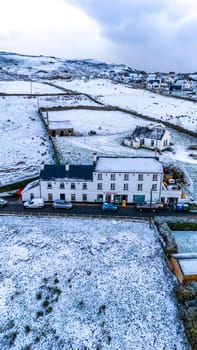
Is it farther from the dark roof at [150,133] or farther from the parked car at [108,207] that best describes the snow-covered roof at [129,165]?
the dark roof at [150,133]

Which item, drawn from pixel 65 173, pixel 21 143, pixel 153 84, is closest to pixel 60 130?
pixel 21 143

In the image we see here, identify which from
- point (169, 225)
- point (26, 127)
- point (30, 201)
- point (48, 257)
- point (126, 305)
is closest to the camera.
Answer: point (126, 305)

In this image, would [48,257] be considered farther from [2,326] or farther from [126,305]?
[126,305]

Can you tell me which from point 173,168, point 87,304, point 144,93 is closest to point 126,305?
point 87,304

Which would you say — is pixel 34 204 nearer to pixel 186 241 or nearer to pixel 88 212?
pixel 88 212

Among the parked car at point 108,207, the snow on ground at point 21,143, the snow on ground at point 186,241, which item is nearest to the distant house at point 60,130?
the snow on ground at point 21,143

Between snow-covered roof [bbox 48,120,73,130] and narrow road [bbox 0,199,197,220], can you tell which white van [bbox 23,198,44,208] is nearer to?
narrow road [bbox 0,199,197,220]

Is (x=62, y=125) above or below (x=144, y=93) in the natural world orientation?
below
